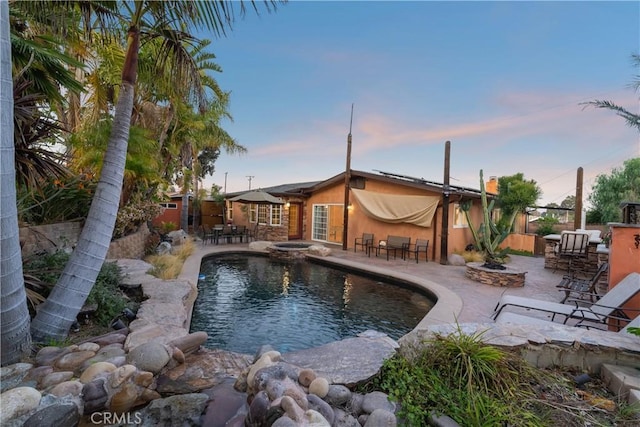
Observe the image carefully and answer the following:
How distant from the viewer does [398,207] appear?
12.2m

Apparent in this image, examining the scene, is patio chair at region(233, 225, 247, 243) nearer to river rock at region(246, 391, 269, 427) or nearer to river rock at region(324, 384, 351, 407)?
river rock at region(324, 384, 351, 407)

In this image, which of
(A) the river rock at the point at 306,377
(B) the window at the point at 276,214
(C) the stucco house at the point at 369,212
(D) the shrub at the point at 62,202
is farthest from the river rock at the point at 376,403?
(B) the window at the point at 276,214

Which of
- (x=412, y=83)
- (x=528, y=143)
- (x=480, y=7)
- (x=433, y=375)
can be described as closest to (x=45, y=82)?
(x=433, y=375)

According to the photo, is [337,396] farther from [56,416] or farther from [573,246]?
[573,246]

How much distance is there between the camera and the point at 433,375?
2486 mm

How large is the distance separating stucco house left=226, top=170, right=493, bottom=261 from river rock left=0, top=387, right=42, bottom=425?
429 inches

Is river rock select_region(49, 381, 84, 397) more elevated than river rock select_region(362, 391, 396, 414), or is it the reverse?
river rock select_region(49, 381, 84, 397)

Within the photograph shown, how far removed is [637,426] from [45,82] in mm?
6483

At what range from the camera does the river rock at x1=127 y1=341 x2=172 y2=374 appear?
2.37 metres

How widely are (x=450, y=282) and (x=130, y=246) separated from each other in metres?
9.44

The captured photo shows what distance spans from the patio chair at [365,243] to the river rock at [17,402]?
37.1ft

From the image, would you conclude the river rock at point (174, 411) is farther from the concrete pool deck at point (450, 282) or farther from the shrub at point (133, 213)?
the shrub at point (133, 213)

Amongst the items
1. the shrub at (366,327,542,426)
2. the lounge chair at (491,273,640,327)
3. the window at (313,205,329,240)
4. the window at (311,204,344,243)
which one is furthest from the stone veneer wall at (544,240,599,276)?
the window at (313,205,329,240)

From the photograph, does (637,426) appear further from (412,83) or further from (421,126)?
(421,126)
